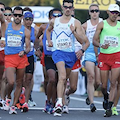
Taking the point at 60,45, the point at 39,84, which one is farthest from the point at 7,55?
the point at 39,84

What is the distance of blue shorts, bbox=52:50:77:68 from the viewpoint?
39.2ft

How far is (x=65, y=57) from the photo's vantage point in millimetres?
12008

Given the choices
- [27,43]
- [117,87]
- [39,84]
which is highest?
[27,43]

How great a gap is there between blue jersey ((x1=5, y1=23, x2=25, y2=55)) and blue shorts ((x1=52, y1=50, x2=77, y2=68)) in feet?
2.65

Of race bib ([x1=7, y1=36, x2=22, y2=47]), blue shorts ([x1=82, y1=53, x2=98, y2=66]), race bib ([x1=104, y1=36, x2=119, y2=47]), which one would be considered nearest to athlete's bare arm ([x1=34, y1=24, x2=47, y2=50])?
race bib ([x1=7, y1=36, x2=22, y2=47])

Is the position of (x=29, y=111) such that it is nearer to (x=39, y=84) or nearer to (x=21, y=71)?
(x=21, y=71)

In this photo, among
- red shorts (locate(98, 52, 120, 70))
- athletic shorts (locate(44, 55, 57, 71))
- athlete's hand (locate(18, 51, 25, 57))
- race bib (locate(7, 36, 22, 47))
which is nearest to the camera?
red shorts (locate(98, 52, 120, 70))

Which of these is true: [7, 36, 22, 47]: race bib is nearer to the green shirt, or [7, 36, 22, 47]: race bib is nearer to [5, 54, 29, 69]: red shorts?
[5, 54, 29, 69]: red shorts

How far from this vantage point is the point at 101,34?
12.1m

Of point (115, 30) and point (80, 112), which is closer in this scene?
point (115, 30)

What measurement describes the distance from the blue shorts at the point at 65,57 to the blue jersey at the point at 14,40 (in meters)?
0.81

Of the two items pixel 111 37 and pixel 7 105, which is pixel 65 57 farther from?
pixel 7 105

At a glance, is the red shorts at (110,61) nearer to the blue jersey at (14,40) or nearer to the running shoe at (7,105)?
the blue jersey at (14,40)

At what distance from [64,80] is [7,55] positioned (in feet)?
4.86
